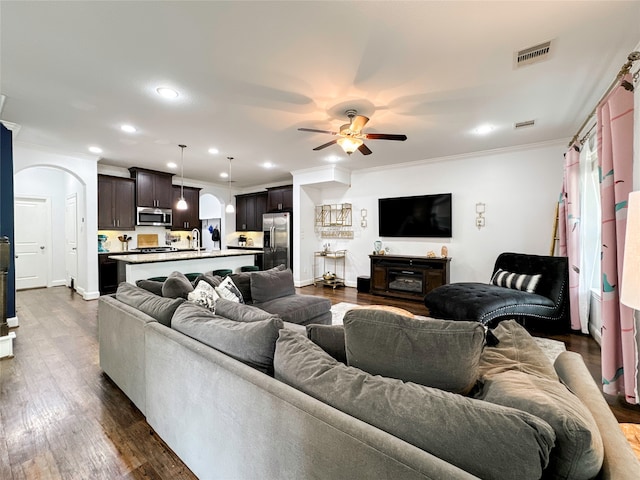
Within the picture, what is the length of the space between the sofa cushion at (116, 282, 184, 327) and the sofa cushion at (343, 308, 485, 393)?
132 cm

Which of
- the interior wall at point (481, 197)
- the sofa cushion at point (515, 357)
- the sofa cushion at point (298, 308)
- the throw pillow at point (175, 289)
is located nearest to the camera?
the sofa cushion at point (515, 357)

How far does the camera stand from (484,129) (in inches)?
155

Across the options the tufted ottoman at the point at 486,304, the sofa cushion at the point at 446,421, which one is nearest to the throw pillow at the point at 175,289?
the sofa cushion at the point at 446,421

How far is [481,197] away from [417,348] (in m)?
4.93

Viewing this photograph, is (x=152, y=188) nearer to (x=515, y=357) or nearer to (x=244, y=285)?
(x=244, y=285)

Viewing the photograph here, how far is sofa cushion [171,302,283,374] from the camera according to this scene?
132 cm

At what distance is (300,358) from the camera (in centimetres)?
117

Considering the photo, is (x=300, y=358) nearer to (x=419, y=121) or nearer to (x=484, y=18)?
(x=484, y=18)

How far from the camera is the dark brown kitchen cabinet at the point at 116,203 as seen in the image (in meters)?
5.87

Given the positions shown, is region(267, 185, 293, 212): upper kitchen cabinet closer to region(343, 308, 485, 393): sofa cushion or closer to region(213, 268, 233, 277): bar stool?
region(213, 268, 233, 277): bar stool

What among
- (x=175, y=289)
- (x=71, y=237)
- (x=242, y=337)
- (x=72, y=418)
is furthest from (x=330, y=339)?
(x=71, y=237)

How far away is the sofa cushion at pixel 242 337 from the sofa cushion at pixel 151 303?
1.10 feet

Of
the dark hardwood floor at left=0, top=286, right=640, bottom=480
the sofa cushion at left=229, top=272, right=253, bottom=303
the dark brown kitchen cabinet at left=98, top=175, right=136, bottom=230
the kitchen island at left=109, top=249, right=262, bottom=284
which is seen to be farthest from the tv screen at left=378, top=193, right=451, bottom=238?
the dark brown kitchen cabinet at left=98, top=175, right=136, bottom=230

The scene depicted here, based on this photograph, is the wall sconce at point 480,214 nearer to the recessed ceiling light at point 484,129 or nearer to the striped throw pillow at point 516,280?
the striped throw pillow at point 516,280
